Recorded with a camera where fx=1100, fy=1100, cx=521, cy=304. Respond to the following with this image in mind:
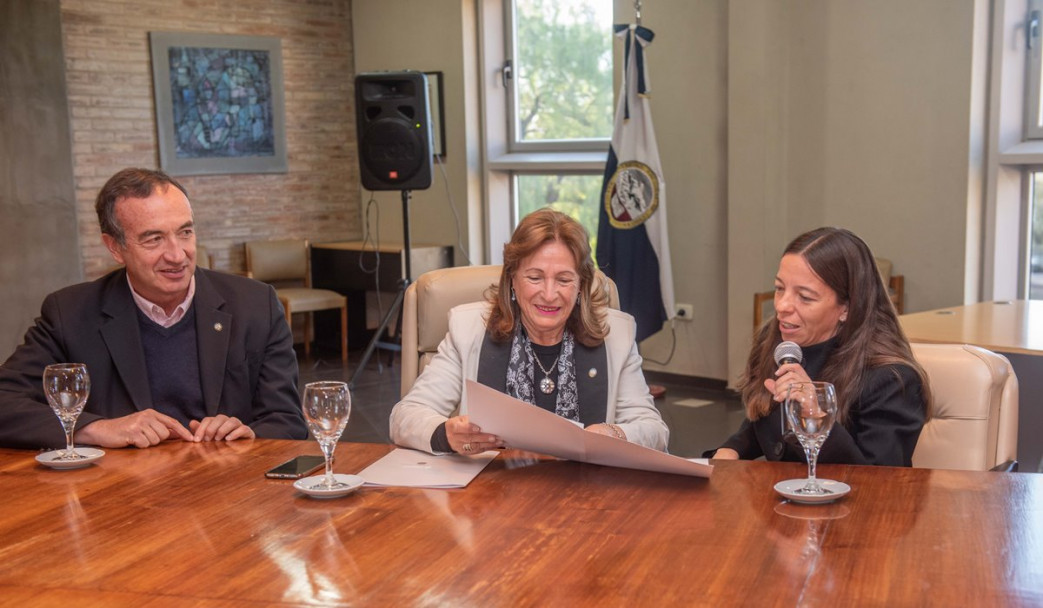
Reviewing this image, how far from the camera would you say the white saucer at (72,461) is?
2.15 meters

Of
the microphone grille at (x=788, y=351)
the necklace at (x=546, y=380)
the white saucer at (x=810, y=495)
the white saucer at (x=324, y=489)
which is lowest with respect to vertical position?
the white saucer at (x=324, y=489)

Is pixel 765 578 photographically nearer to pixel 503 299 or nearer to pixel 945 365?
pixel 945 365

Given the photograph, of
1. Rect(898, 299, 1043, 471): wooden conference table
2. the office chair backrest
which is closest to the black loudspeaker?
the office chair backrest

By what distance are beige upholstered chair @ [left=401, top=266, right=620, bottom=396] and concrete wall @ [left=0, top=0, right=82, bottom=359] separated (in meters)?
5.09

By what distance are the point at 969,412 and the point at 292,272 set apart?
6418mm

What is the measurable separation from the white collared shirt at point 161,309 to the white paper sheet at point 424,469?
826mm

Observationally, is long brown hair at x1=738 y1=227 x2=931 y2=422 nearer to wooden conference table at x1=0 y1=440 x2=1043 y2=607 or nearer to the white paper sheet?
wooden conference table at x1=0 y1=440 x2=1043 y2=607

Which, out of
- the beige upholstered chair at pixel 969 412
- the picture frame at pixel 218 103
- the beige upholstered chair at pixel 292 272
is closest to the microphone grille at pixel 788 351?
the beige upholstered chair at pixel 969 412

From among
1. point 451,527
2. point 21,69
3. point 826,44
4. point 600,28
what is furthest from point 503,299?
point 21,69

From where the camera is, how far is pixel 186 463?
217 cm

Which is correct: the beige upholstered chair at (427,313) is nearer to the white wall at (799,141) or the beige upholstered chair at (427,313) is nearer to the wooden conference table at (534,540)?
the wooden conference table at (534,540)

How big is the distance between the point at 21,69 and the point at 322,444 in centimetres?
602

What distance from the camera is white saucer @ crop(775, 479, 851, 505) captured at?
1.75 metres

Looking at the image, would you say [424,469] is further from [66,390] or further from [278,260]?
[278,260]
